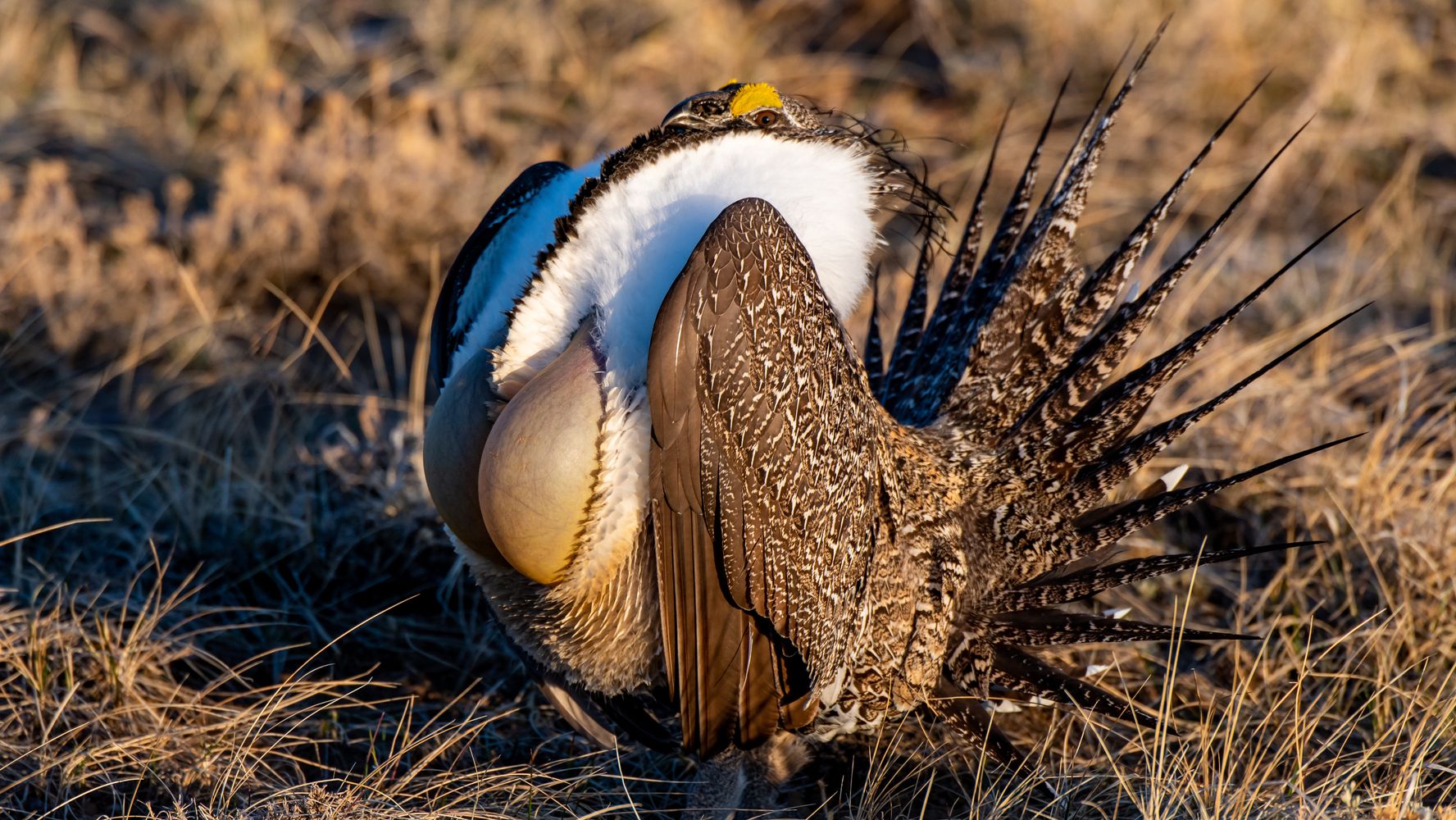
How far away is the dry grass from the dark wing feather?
17.9 inches

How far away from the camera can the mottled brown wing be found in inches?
70.2

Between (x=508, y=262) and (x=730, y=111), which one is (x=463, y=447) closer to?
(x=508, y=262)

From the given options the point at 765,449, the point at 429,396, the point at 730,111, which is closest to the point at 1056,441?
the point at 765,449

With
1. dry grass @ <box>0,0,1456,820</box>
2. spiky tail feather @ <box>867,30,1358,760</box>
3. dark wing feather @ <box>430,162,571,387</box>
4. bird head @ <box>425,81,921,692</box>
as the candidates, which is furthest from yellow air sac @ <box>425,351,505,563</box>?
spiky tail feather @ <box>867,30,1358,760</box>

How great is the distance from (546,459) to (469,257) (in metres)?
0.55

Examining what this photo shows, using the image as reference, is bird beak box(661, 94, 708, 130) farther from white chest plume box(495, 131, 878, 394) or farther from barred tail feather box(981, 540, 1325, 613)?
Answer: barred tail feather box(981, 540, 1325, 613)

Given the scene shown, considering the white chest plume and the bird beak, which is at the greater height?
the bird beak

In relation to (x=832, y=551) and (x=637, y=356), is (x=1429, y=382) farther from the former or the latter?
(x=637, y=356)

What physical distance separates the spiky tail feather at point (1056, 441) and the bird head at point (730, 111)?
624 millimetres

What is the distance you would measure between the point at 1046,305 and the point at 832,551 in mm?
706

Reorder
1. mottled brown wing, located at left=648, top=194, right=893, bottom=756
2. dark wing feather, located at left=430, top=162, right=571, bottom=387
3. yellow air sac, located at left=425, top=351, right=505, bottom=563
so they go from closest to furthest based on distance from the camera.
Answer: mottled brown wing, located at left=648, top=194, right=893, bottom=756 < yellow air sac, located at left=425, top=351, right=505, bottom=563 < dark wing feather, located at left=430, top=162, right=571, bottom=387

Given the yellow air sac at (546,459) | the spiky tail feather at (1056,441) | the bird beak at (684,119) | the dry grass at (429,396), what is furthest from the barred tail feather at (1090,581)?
the bird beak at (684,119)

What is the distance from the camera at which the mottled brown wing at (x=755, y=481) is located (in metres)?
1.78

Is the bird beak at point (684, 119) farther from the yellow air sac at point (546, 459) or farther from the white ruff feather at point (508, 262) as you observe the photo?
the yellow air sac at point (546, 459)
